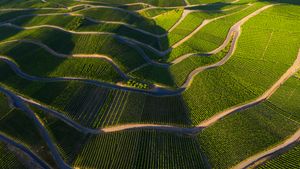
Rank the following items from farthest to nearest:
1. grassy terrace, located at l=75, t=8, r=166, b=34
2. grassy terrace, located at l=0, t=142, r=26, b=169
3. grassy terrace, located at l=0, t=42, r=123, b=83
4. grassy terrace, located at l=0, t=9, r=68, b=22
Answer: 1. grassy terrace, located at l=0, t=9, r=68, b=22
2. grassy terrace, located at l=75, t=8, r=166, b=34
3. grassy terrace, located at l=0, t=42, r=123, b=83
4. grassy terrace, located at l=0, t=142, r=26, b=169

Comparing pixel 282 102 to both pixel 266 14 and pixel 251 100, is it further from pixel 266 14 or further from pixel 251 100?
pixel 266 14

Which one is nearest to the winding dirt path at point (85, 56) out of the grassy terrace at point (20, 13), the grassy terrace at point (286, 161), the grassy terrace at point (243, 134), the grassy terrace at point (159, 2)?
the grassy terrace at point (20, 13)

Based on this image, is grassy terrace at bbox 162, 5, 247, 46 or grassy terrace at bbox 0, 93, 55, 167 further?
grassy terrace at bbox 162, 5, 247, 46

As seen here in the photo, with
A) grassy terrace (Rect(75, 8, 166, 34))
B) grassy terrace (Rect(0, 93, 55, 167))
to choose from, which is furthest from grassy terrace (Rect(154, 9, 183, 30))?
grassy terrace (Rect(0, 93, 55, 167))

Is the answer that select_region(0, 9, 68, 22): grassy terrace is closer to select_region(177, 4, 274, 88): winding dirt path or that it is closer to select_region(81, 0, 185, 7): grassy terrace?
select_region(81, 0, 185, 7): grassy terrace

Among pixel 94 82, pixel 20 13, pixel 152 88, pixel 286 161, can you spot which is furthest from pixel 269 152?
pixel 20 13

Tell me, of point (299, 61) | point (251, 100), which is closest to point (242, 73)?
point (251, 100)

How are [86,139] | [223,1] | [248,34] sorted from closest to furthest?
[86,139], [248,34], [223,1]
